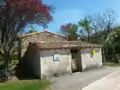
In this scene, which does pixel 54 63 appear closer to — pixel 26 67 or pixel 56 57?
pixel 56 57

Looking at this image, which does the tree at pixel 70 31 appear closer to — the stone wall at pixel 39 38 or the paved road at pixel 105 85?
the stone wall at pixel 39 38

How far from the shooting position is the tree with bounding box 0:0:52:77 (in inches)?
720

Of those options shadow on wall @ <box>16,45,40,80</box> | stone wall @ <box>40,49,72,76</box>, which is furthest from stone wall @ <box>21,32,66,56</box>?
stone wall @ <box>40,49,72,76</box>

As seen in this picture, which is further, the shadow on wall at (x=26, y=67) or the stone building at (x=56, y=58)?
the shadow on wall at (x=26, y=67)

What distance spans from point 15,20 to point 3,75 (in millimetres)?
4673

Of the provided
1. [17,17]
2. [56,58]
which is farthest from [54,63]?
[17,17]

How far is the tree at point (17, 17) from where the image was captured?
18.3 m

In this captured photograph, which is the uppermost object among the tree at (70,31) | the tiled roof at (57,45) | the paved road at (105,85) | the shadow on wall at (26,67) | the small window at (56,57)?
the tree at (70,31)

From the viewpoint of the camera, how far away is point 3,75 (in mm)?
18719

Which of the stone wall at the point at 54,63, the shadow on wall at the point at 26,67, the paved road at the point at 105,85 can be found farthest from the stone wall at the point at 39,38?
the paved road at the point at 105,85

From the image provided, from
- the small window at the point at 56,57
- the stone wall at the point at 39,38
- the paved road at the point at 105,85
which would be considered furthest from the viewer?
the stone wall at the point at 39,38

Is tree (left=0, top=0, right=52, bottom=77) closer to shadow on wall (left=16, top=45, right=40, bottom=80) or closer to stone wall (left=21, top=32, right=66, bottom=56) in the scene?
shadow on wall (left=16, top=45, right=40, bottom=80)

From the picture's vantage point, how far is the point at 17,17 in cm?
1931

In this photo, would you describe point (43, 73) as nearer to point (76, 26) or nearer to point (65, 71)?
point (65, 71)
